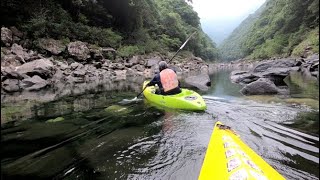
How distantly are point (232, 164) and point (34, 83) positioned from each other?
1126cm

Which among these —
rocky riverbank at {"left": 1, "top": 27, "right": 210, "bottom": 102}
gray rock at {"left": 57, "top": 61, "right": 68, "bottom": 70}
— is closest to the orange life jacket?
rocky riverbank at {"left": 1, "top": 27, "right": 210, "bottom": 102}

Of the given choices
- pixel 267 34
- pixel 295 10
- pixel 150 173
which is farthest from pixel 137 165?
pixel 267 34

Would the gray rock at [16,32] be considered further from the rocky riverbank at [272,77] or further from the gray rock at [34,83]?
the rocky riverbank at [272,77]

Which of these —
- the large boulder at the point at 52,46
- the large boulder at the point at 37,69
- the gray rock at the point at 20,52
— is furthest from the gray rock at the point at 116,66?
the large boulder at the point at 37,69

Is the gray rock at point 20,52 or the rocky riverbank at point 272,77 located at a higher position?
the gray rock at point 20,52

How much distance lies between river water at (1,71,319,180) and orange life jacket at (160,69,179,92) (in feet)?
2.36

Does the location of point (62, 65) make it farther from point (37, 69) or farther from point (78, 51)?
point (37, 69)

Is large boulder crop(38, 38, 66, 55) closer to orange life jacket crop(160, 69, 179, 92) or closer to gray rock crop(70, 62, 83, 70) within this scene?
gray rock crop(70, 62, 83, 70)

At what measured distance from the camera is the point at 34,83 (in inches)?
479

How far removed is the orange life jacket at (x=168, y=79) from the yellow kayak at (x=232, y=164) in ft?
14.2

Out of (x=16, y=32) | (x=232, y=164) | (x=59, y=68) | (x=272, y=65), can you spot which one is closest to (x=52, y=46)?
(x=16, y=32)

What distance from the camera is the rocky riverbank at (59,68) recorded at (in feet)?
37.0

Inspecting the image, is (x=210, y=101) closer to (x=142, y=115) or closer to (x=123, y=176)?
(x=142, y=115)

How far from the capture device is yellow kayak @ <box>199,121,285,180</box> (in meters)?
2.48
